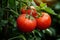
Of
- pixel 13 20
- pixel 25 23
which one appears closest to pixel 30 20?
pixel 25 23

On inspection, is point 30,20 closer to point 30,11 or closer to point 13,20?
point 30,11

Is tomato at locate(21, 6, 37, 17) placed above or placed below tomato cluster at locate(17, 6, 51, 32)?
above

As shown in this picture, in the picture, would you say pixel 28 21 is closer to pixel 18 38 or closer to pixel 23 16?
pixel 23 16

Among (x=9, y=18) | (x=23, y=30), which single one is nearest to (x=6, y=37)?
(x=9, y=18)

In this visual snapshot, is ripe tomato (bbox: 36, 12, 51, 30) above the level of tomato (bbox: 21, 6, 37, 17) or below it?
below

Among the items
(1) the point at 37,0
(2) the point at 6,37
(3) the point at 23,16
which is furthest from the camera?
(1) the point at 37,0

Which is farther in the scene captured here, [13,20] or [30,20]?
[13,20]

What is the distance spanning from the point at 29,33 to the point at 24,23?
11 centimetres

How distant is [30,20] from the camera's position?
3.44ft

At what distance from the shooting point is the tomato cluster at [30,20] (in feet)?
3.42

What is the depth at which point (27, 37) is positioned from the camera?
3.73 feet

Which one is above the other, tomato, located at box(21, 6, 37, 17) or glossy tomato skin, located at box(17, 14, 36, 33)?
tomato, located at box(21, 6, 37, 17)

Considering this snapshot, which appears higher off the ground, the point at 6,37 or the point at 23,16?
the point at 23,16

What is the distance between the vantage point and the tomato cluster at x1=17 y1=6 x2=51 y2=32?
104 centimetres
